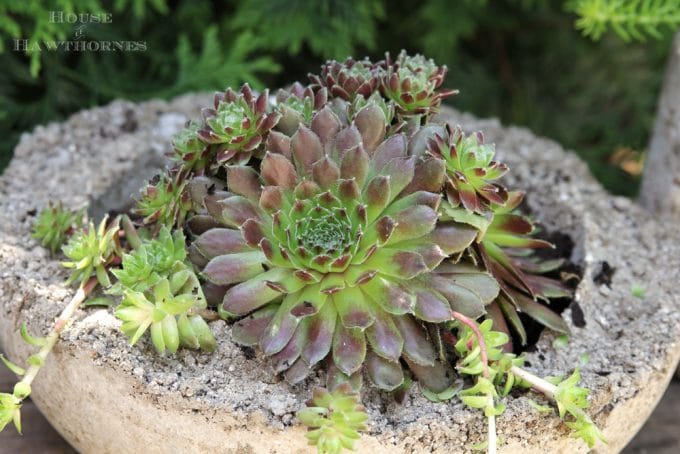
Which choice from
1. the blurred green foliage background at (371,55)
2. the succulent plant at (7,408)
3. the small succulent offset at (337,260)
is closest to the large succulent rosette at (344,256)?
the small succulent offset at (337,260)

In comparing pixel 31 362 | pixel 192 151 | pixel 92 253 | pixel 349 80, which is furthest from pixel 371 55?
pixel 31 362

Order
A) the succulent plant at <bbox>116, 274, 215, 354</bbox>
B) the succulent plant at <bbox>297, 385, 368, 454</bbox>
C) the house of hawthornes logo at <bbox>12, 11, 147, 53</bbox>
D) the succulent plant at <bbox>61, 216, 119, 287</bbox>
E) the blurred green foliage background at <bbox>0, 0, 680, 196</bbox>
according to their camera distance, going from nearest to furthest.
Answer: the succulent plant at <bbox>297, 385, 368, 454</bbox>
the succulent plant at <bbox>116, 274, 215, 354</bbox>
the succulent plant at <bbox>61, 216, 119, 287</bbox>
the house of hawthornes logo at <bbox>12, 11, 147, 53</bbox>
the blurred green foliage background at <bbox>0, 0, 680, 196</bbox>

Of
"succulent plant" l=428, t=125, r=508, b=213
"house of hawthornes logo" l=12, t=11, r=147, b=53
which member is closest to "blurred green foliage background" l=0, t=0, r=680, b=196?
"house of hawthornes logo" l=12, t=11, r=147, b=53

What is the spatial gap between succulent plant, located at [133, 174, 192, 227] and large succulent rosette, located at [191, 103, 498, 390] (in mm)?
101

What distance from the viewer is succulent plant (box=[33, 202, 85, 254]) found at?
1291mm

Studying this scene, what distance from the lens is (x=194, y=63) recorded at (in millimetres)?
1997

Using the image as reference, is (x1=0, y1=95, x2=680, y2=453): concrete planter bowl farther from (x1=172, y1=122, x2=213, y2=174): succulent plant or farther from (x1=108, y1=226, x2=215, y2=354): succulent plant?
(x1=172, y1=122, x2=213, y2=174): succulent plant

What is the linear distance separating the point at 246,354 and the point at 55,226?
399mm

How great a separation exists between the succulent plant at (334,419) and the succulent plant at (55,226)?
0.54 m

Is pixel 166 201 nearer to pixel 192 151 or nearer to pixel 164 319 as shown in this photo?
pixel 192 151

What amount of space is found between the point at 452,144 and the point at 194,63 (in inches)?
41.9

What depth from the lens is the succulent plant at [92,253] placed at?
1.17 metres

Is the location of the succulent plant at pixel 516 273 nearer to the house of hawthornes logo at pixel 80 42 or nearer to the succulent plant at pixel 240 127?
the succulent plant at pixel 240 127

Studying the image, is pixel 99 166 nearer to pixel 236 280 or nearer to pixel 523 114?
pixel 236 280
